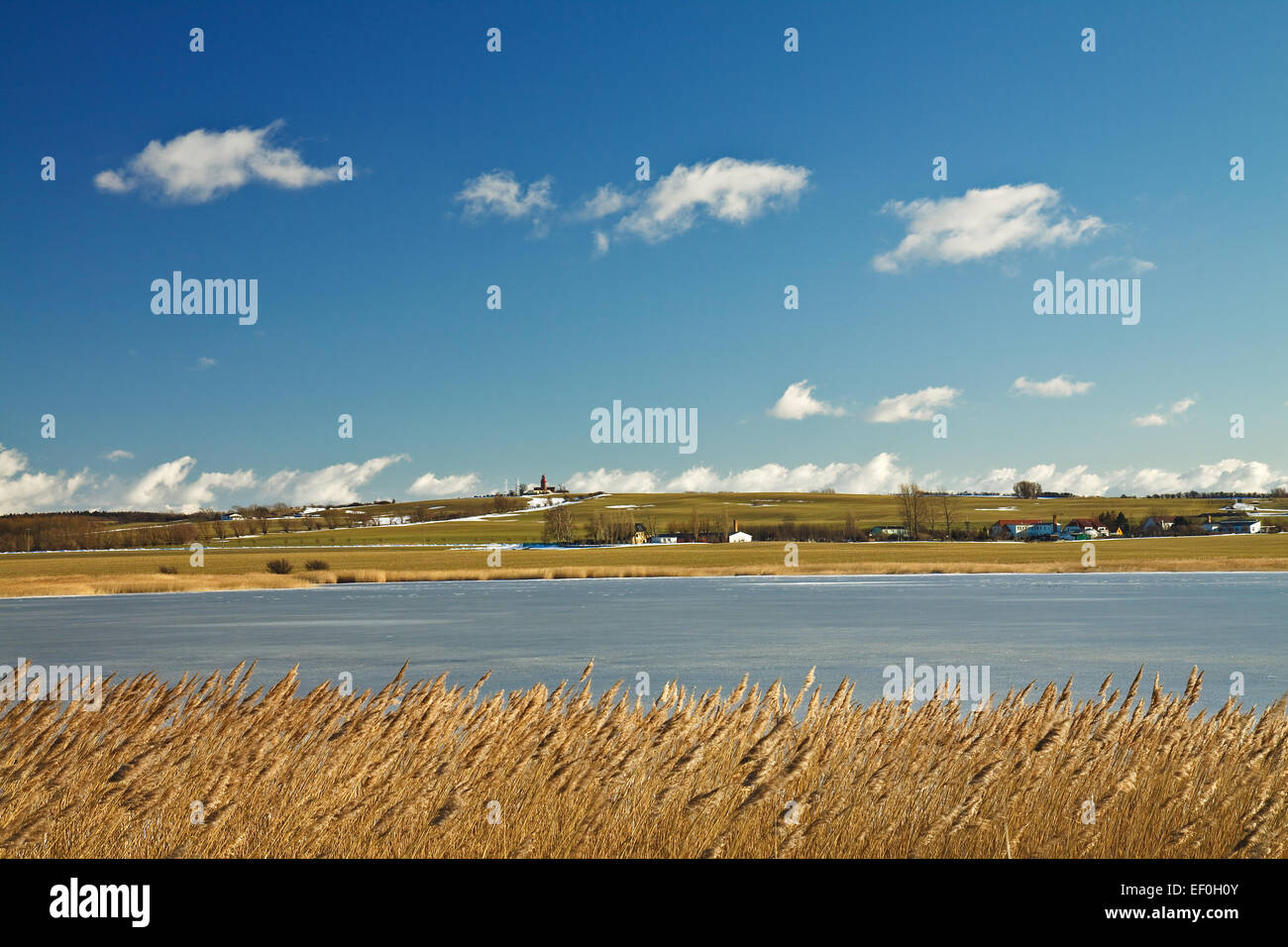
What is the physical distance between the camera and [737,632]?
1234 inches

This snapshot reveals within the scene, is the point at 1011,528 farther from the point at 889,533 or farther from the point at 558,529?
the point at 558,529

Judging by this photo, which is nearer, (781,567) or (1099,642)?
(1099,642)

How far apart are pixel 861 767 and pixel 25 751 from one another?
7347 mm

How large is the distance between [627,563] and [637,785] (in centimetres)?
9699

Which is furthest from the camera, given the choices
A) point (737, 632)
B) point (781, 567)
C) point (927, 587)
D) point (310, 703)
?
point (781, 567)

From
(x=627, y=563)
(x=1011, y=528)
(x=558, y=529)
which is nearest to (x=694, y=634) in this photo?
(x=627, y=563)

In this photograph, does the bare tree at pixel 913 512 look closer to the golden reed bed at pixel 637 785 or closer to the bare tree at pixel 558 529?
the bare tree at pixel 558 529

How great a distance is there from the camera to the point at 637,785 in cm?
880

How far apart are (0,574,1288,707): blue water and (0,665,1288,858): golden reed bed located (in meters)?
7.88

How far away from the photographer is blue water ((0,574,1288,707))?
2209 centimetres

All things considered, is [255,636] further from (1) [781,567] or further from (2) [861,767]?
(1) [781,567]

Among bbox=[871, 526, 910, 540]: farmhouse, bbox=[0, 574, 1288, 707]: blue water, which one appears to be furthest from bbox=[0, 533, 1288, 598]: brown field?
bbox=[0, 574, 1288, 707]: blue water
